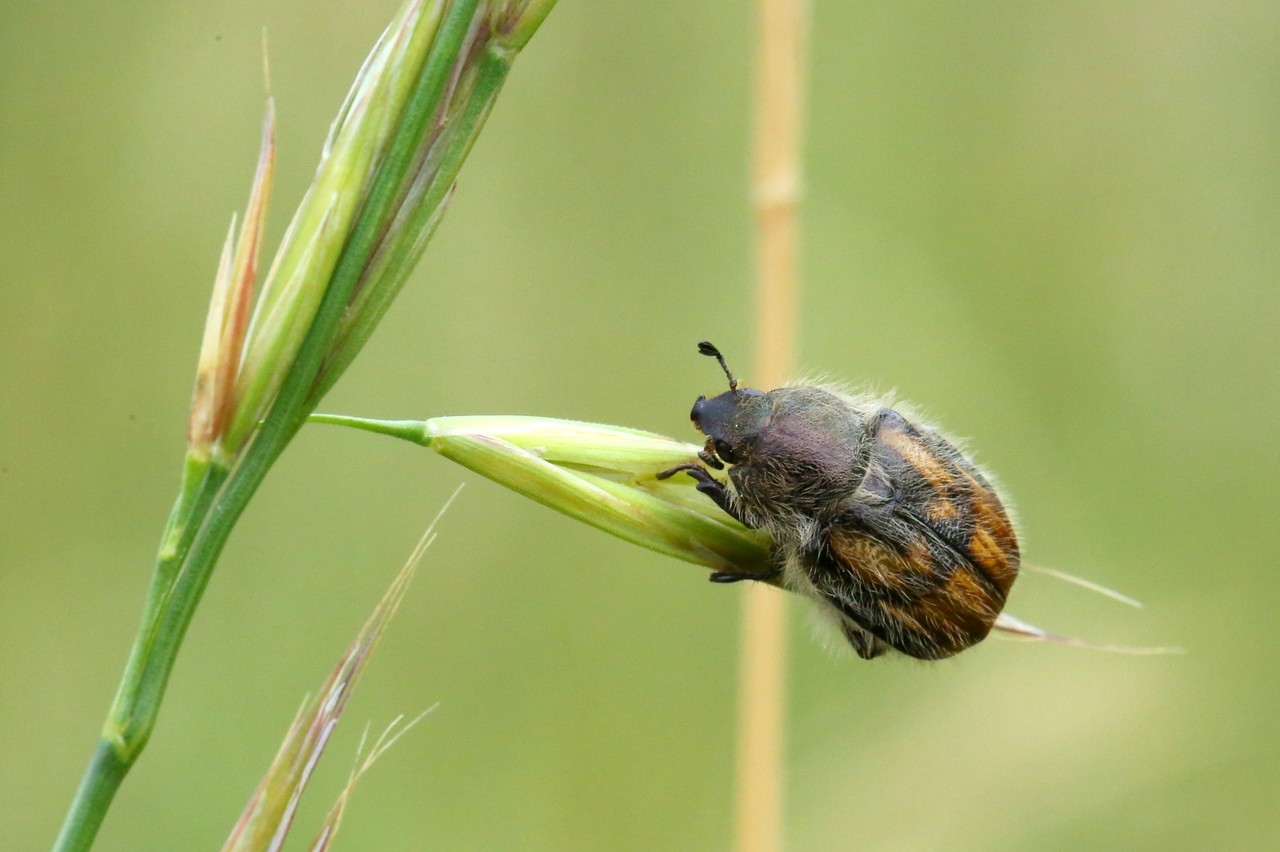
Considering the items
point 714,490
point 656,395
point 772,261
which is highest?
point 772,261

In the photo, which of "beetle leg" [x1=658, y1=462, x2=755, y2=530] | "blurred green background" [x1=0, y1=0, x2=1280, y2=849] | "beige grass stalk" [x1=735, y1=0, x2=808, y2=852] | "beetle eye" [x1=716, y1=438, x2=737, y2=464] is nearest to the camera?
"beetle leg" [x1=658, y1=462, x2=755, y2=530]

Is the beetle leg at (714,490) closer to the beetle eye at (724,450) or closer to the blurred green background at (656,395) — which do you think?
the beetle eye at (724,450)

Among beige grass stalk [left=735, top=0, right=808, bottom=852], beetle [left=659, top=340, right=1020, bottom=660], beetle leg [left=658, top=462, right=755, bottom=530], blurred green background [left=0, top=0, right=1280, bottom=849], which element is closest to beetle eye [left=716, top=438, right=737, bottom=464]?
beetle [left=659, top=340, right=1020, bottom=660]

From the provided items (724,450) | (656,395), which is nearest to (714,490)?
(724,450)

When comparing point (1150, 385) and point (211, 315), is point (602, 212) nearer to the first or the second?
→ point (1150, 385)

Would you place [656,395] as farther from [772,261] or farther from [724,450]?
[724,450]

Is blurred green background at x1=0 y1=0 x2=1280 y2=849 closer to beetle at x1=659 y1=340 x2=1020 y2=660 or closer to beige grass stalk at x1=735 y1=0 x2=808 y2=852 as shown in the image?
beige grass stalk at x1=735 y1=0 x2=808 y2=852
